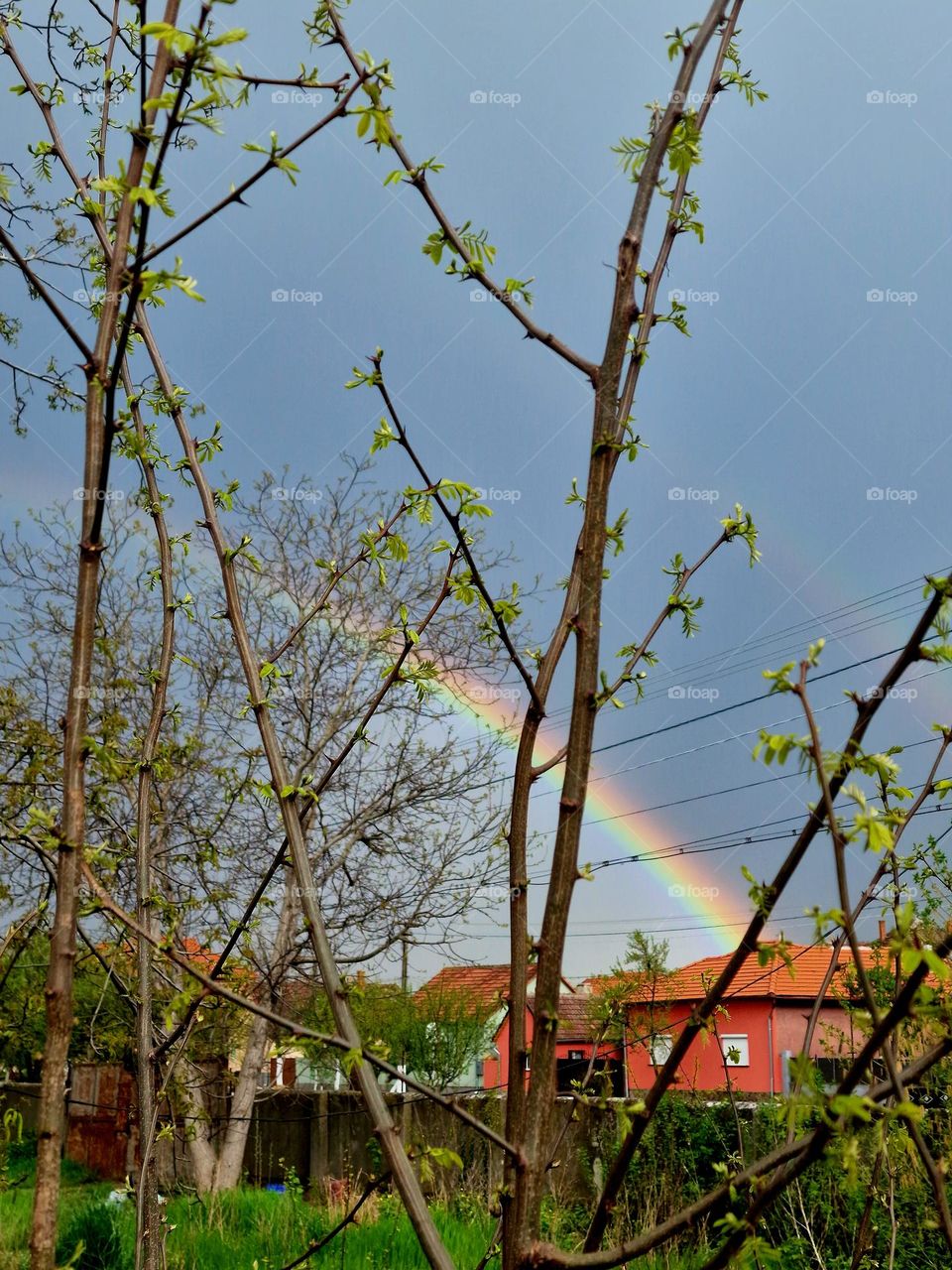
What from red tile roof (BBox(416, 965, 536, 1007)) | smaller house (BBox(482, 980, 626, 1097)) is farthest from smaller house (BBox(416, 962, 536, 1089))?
smaller house (BBox(482, 980, 626, 1097))

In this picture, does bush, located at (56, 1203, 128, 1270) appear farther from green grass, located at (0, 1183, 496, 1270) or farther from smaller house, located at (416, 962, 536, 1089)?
smaller house, located at (416, 962, 536, 1089)

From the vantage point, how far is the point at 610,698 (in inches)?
55.4

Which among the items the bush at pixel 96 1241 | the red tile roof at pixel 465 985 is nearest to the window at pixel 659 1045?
the bush at pixel 96 1241

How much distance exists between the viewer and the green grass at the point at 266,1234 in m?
6.91

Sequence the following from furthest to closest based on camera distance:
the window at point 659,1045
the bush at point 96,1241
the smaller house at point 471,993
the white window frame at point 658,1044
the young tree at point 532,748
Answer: the smaller house at point 471,993, the bush at point 96,1241, the window at point 659,1045, the white window frame at point 658,1044, the young tree at point 532,748

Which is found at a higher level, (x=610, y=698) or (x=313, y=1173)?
(x=610, y=698)

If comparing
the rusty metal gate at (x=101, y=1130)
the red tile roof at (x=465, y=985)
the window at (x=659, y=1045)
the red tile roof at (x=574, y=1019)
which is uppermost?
the red tile roof at (x=465, y=985)

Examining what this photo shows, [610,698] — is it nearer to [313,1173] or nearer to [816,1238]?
[816,1238]

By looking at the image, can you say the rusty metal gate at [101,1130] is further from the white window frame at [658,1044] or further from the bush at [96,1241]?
the white window frame at [658,1044]

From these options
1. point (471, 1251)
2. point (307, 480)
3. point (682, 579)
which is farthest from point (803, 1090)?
point (307, 480)

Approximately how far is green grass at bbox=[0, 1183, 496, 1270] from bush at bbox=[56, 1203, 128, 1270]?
0.03 metres

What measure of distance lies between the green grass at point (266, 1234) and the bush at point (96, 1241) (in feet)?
0.09

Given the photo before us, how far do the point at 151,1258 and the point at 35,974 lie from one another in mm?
13921

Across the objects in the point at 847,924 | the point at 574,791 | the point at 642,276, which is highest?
the point at 642,276
